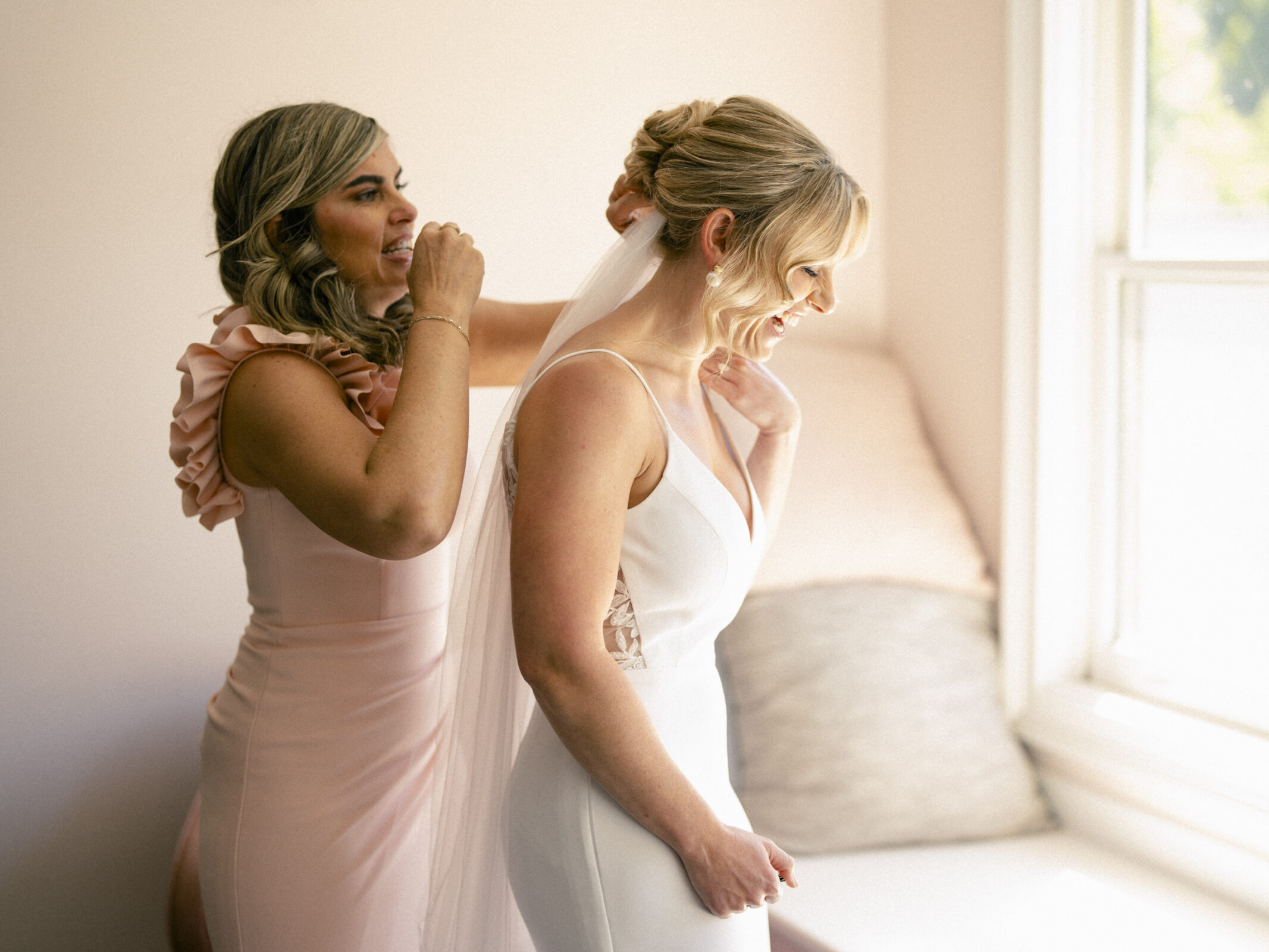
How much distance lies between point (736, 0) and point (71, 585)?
1821mm

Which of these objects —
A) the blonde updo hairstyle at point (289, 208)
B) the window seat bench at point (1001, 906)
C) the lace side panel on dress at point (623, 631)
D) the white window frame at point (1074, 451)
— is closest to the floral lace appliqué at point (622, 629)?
the lace side panel on dress at point (623, 631)

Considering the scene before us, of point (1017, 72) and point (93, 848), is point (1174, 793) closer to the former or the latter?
point (1017, 72)

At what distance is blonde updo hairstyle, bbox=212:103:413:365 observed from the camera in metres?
1.30

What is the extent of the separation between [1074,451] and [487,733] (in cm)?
145

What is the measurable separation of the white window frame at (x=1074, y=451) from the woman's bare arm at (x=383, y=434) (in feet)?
4.23

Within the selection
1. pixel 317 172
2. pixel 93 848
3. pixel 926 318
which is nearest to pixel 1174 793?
pixel 926 318

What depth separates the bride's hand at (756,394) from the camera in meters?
1.47

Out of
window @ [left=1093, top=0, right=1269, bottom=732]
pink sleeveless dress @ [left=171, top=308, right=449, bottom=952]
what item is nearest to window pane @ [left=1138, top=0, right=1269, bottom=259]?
window @ [left=1093, top=0, right=1269, bottom=732]

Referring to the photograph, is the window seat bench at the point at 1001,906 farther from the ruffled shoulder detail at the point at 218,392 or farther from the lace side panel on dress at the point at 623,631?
the ruffled shoulder detail at the point at 218,392

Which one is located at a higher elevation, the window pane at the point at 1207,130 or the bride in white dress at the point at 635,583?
the window pane at the point at 1207,130

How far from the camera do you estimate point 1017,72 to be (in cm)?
207

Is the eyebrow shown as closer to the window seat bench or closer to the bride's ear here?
the bride's ear

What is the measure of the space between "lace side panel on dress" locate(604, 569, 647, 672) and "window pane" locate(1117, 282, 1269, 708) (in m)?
1.34

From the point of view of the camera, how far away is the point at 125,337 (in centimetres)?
186
